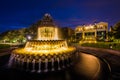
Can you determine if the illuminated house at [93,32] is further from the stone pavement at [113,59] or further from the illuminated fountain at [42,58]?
the illuminated fountain at [42,58]

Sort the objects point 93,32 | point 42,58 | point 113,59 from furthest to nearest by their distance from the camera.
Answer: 1. point 93,32
2. point 113,59
3. point 42,58

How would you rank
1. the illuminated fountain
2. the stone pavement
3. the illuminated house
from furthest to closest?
the illuminated house
the illuminated fountain
the stone pavement

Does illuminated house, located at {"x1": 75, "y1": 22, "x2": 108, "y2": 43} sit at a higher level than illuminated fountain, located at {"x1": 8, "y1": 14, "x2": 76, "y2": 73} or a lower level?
higher

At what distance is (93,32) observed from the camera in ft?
158

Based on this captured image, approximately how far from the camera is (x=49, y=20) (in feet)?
46.3

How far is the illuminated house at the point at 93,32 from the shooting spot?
43441 mm

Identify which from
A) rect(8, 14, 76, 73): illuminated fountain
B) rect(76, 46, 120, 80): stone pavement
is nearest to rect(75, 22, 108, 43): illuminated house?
rect(76, 46, 120, 80): stone pavement

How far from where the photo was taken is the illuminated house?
43441 millimetres

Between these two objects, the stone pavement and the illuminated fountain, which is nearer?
the stone pavement

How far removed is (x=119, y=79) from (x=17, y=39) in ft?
164

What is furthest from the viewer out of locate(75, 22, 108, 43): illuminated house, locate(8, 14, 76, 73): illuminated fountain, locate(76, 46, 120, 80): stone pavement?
locate(75, 22, 108, 43): illuminated house

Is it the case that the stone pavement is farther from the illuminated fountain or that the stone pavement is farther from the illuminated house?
the illuminated house

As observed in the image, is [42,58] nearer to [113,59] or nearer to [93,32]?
[113,59]

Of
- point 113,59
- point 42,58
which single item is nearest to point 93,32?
point 113,59
